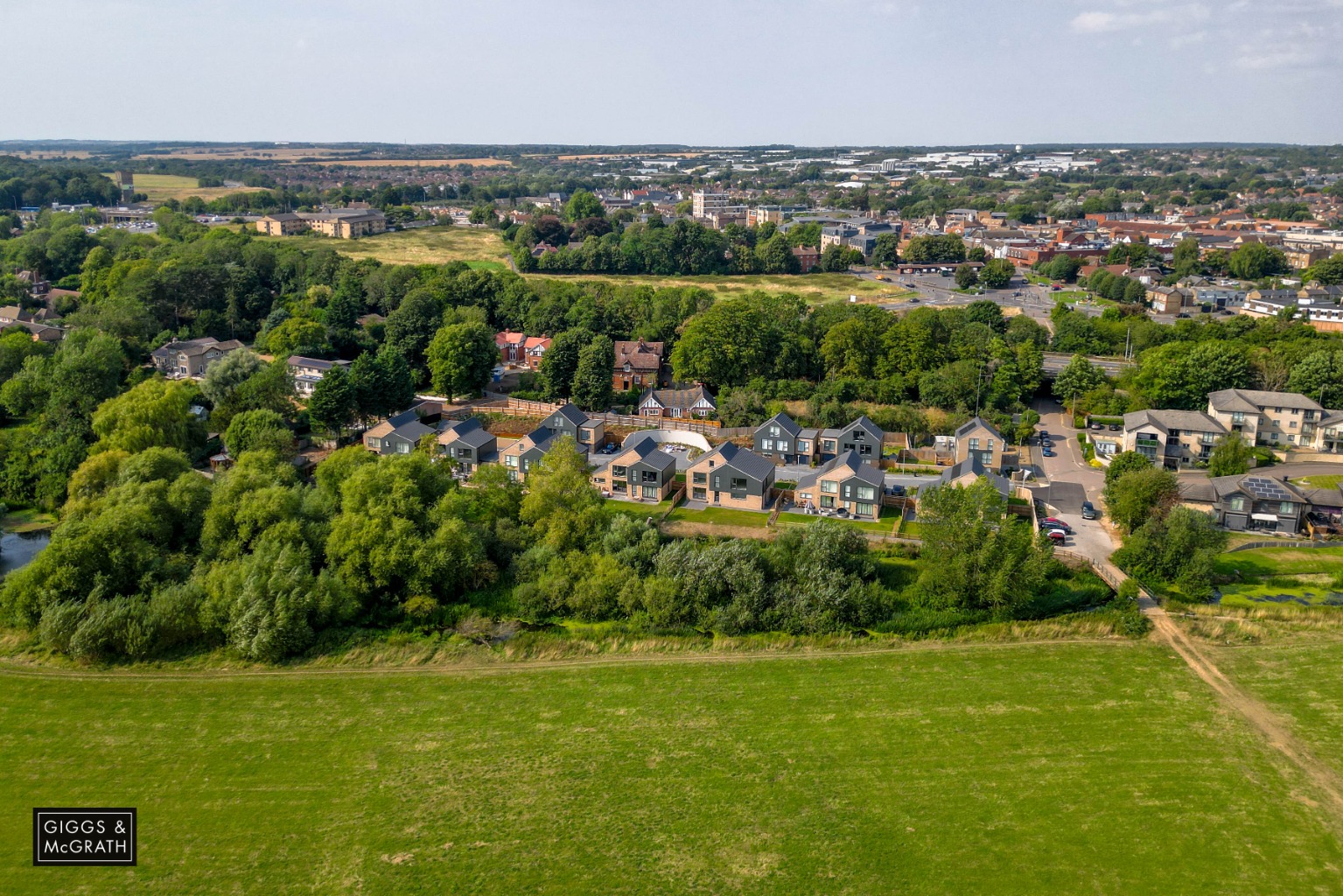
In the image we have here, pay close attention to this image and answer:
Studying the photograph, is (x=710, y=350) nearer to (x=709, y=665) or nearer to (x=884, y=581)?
(x=884, y=581)

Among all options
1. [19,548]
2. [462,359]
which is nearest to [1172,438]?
[462,359]

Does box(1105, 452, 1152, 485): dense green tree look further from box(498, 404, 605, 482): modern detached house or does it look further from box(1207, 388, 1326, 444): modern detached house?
box(498, 404, 605, 482): modern detached house

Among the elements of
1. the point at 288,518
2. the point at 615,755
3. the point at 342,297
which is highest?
the point at 342,297

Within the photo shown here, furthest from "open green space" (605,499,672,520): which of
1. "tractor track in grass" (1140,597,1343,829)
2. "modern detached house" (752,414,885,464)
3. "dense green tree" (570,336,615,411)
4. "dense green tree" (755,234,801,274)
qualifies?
"dense green tree" (755,234,801,274)

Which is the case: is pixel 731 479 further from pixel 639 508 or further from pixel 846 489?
Result: pixel 846 489

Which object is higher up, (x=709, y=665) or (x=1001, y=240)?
(x=1001, y=240)

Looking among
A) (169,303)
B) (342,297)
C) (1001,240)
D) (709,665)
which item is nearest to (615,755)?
(709,665)
